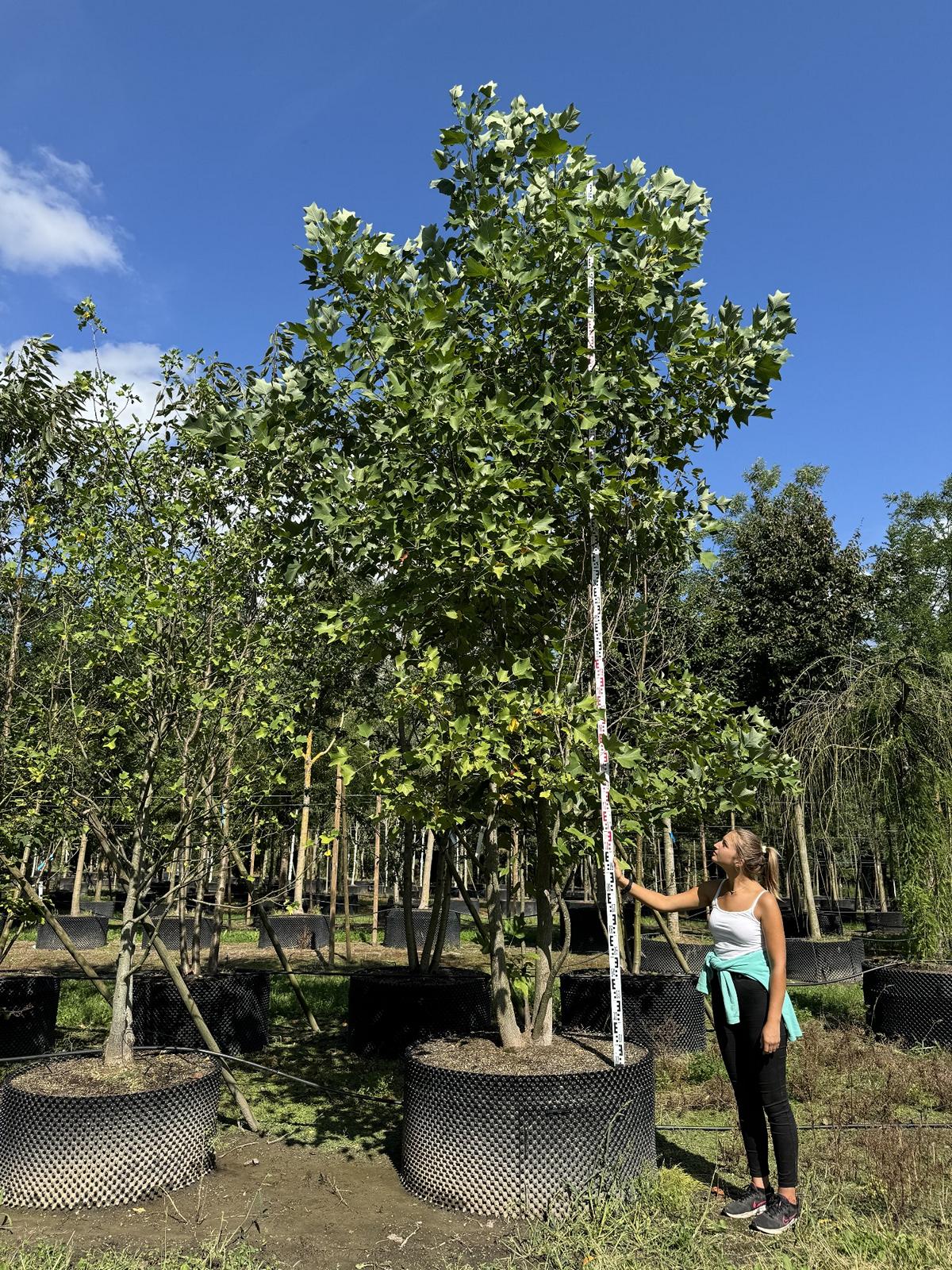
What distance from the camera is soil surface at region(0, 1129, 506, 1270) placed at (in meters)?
3.06

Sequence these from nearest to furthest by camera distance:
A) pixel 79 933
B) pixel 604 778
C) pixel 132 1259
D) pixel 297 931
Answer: pixel 132 1259 < pixel 604 778 < pixel 79 933 < pixel 297 931

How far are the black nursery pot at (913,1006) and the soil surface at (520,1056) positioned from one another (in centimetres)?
291

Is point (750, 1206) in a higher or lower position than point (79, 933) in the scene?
lower

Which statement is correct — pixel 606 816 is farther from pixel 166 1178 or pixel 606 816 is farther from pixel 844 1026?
pixel 844 1026

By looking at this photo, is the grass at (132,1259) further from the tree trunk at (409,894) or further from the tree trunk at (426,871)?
the tree trunk at (426,871)

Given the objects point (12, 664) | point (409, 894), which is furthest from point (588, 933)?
point (12, 664)

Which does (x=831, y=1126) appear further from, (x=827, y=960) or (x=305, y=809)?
(x=827, y=960)

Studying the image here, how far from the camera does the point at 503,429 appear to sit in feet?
11.5

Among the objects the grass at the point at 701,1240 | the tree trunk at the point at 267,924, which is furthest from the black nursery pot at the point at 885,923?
the grass at the point at 701,1240

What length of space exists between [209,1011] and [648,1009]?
2941 mm

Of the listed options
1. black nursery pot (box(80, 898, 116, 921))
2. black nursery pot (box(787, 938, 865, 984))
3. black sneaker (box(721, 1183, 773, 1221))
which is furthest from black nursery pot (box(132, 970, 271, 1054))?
black nursery pot (box(80, 898, 116, 921))

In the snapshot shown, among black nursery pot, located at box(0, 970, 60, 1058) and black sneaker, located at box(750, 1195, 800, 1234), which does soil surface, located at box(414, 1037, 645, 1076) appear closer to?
black sneaker, located at box(750, 1195, 800, 1234)

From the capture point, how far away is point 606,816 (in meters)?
3.60

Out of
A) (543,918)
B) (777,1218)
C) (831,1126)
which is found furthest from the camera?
(543,918)
